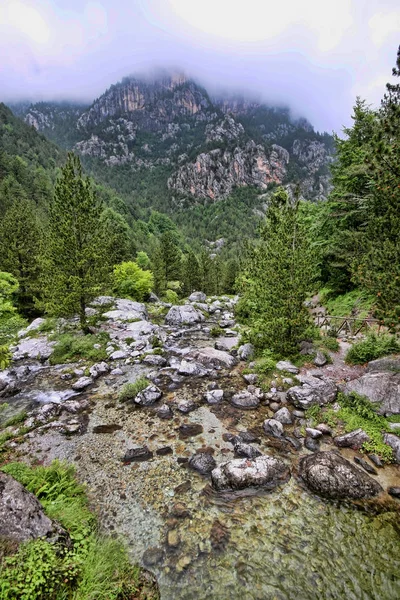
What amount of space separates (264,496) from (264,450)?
2.06 metres

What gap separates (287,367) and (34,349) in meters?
18.4

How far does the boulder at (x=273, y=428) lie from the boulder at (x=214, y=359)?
A: 6.64 metres

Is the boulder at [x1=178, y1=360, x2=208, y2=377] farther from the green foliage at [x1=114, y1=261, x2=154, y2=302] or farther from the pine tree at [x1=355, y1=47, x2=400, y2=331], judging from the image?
the green foliage at [x1=114, y1=261, x2=154, y2=302]

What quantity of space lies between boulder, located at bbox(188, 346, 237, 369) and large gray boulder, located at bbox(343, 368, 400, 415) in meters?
7.68

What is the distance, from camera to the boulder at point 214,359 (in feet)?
60.3

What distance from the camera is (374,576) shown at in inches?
241

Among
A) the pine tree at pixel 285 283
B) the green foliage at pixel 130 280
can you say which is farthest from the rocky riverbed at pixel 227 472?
the green foliage at pixel 130 280

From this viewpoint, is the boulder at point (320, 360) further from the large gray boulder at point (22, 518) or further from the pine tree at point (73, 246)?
the pine tree at point (73, 246)

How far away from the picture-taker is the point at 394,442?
380 inches

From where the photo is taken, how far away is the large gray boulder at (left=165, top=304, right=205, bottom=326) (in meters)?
32.6

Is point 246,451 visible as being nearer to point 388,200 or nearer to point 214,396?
point 214,396

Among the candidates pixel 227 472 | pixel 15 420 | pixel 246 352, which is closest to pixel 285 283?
pixel 246 352

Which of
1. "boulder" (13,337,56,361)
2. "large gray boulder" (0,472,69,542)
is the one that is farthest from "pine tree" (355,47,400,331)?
"boulder" (13,337,56,361)

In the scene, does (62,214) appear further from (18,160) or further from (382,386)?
(18,160)
